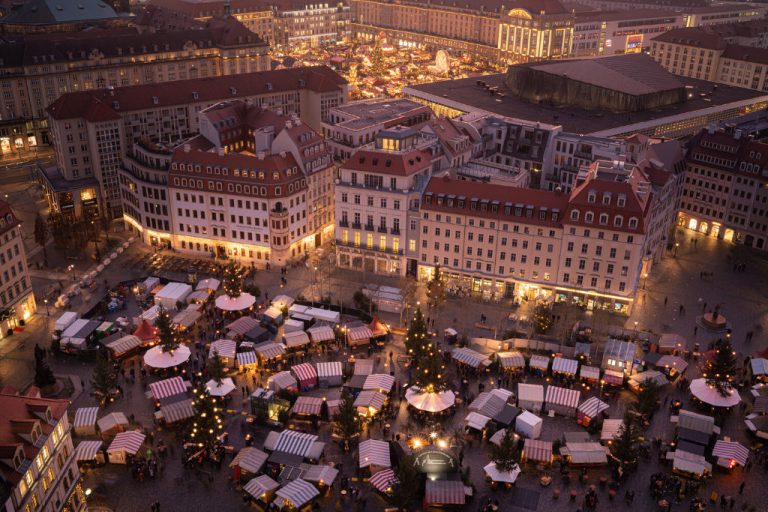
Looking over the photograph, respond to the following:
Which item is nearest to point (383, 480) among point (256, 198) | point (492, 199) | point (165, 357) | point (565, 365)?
point (565, 365)

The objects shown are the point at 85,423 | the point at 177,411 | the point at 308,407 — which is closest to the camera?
the point at 85,423

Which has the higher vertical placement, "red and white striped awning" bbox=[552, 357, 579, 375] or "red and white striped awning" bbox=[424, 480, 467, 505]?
"red and white striped awning" bbox=[552, 357, 579, 375]

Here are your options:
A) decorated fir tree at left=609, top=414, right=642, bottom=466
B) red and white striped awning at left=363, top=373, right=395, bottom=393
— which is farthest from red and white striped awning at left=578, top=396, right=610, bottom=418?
red and white striped awning at left=363, top=373, right=395, bottom=393

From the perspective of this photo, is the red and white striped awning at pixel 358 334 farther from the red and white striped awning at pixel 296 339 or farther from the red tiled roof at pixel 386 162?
the red tiled roof at pixel 386 162

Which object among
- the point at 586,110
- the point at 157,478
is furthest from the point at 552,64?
the point at 157,478

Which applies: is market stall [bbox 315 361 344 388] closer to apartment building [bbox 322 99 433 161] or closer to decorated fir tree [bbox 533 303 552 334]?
decorated fir tree [bbox 533 303 552 334]

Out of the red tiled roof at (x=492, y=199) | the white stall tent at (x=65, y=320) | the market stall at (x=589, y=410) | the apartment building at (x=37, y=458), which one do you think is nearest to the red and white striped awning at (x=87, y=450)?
the apartment building at (x=37, y=458)

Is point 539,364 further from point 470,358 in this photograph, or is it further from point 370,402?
point 370,402
